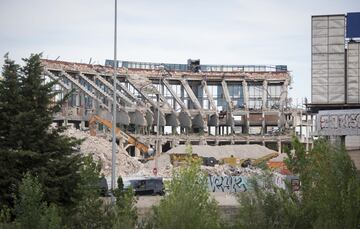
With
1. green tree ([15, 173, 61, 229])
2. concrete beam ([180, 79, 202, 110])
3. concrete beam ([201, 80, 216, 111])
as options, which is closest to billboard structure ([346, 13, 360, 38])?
green tree ([15, 173, 61, 229])

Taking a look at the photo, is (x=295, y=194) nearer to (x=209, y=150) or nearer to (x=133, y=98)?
(x=209, y=150)

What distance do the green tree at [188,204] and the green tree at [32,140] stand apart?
10062mm

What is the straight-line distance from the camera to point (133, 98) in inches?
4338

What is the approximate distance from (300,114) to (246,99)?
1084 cm

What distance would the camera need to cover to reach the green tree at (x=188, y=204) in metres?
13.8

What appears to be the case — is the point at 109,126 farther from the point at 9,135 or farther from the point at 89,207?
the point at 89,207

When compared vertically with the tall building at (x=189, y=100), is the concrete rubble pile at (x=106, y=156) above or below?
below

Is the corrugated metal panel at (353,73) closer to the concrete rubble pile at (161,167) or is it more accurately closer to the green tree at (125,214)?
the concrete rubble pile at (161,167)

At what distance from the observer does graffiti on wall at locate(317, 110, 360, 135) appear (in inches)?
1595

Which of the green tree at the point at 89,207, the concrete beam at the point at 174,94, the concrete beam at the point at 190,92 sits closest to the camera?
the green tree at the point at 89,207

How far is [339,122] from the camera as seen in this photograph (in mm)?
41500

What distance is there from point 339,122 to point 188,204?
2947 cm

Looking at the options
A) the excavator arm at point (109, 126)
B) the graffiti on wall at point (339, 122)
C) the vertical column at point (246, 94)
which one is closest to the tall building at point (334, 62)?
the graffiti on wall at point (339, 122)

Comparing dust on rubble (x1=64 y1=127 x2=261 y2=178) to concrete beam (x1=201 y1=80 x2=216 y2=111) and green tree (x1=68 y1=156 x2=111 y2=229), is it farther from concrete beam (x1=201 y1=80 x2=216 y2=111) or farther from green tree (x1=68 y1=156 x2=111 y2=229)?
concrete beam (x1=201 y1=80 x2=216 y2=111)
